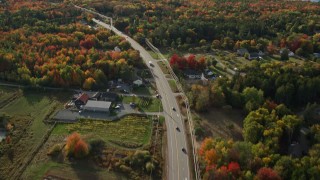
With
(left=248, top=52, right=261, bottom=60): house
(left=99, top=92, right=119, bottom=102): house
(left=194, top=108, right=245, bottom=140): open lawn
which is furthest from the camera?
(left=248, top=52, right=261, bottom=60): house

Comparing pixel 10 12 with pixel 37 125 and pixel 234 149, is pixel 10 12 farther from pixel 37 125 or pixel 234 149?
pixel 234 149

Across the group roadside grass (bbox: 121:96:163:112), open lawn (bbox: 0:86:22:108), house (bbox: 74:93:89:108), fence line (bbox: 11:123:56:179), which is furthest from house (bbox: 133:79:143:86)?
open lawn (bbox: 0:86:22:108)

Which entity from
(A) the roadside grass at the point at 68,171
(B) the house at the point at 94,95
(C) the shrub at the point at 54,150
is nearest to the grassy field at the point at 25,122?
(A) the roadside grass at the point at 68,171

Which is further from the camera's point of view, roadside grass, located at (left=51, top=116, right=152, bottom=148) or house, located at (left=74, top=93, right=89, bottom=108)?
house, located at (left=74, top=93, right=89, bottom=108)

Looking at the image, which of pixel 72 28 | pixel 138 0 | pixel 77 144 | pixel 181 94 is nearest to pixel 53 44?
pixel 72 28

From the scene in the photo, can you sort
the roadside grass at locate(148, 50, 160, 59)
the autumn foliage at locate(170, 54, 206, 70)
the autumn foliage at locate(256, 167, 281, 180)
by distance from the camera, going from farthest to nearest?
the roadside grass at locate(148, 50, 160, 59) → the autumn foliage at locate(170, 54, 206, 70) → the autumn foliage at locate(256, 167, 281, 180)

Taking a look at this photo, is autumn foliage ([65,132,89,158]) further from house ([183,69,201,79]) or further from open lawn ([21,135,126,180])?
house ([183,69,201,79])

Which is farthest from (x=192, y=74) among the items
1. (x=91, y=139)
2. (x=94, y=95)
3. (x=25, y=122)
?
(x=25, y=122)

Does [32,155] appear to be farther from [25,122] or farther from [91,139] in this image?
[25,122]
